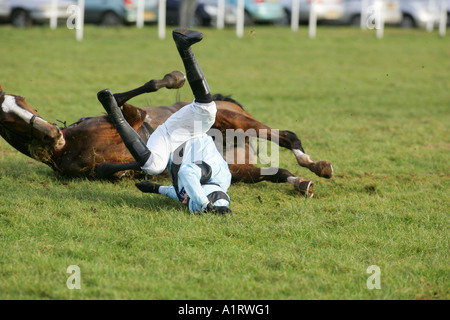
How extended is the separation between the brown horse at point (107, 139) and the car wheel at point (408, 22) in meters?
21.1

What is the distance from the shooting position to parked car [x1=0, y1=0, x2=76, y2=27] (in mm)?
20922

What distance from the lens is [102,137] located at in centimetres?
604

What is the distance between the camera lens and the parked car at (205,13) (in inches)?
904

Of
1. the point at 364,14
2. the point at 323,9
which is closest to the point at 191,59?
the point at 364,14

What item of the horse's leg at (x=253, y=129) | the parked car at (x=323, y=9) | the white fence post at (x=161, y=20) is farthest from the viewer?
the parked car at (x=323, y=9)

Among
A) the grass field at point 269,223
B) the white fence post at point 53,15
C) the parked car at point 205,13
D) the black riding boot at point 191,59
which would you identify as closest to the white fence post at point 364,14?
the parked car at point 205,13

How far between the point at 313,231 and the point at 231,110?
195cm

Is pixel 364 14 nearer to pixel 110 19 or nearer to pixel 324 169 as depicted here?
pixel 110 19

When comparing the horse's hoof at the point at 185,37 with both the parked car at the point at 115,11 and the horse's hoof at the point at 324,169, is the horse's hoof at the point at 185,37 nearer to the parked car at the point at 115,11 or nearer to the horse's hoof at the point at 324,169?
the horse's hoof at the point at 324,169

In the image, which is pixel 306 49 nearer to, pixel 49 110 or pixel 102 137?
pixel 49 110

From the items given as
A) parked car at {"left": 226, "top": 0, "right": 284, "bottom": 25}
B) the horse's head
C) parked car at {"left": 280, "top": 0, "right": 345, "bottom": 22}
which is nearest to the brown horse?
the horse's head

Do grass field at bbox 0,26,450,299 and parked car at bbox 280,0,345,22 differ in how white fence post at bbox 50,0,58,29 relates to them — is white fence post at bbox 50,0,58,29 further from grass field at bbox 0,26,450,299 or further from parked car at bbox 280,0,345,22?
A: parked car at bbox 280,0,345,22

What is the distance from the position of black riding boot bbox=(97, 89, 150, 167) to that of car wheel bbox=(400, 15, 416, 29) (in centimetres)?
2295
